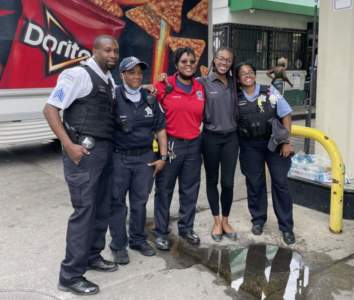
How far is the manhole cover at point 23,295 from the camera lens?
3.05m

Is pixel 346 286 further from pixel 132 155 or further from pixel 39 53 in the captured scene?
pixel 39 53

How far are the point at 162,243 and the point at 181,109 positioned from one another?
1.25 meters

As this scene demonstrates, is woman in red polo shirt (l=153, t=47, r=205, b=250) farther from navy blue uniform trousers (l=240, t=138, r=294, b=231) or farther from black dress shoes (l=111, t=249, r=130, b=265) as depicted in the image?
navy blue uniform trousers (l=240, t=138, r=294, b=231)

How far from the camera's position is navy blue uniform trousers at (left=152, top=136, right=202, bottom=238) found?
380 centimetres

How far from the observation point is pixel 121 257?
3605mm

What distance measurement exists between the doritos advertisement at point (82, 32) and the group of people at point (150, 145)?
3480 millimetres

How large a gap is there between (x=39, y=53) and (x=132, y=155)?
149 inches

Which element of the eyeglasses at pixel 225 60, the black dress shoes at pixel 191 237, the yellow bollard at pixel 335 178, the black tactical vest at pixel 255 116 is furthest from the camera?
the yellow bollard at pixel 335 178

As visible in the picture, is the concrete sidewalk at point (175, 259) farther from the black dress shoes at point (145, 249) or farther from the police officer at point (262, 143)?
the police officer at point (262, 143)

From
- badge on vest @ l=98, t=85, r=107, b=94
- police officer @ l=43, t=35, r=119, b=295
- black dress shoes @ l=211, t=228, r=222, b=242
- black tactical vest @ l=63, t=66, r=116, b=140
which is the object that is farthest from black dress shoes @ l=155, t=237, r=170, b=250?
badge on vest @ l=98, t=85, r=107, b=94

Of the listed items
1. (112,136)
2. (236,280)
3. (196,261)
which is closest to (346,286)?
(236,280)

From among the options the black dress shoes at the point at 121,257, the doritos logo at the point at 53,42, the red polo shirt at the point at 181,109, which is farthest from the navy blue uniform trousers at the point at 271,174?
the doritos logo at the point at 53,42

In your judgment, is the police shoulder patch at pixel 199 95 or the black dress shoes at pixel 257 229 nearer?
the police shoulder patch at pixel 199 95

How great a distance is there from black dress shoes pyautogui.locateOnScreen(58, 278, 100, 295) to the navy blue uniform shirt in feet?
3.60
